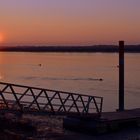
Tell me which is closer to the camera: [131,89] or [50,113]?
[50,113]

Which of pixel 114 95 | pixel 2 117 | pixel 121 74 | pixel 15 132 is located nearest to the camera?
pixel 15 132

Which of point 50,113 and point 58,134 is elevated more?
point 50,113

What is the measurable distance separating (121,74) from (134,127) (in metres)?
6.34

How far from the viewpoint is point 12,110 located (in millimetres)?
17750

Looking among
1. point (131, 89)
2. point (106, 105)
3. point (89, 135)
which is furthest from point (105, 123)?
point (131, 89)

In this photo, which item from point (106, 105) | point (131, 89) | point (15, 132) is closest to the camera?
point (15, 132)

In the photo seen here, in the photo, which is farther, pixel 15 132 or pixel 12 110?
pixel 15 132

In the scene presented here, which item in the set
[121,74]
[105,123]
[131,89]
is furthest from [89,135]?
[131,89]

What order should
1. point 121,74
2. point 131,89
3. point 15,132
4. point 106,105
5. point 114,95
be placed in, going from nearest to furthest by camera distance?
point 15,132
point 121,74
point 106,105
point 114,95
point 131,89

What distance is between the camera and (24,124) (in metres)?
20.8

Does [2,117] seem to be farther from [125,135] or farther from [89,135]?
[125,135]

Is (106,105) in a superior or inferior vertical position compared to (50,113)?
inferior

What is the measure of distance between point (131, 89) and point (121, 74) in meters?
37.5

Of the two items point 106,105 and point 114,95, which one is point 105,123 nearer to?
point 106,105
